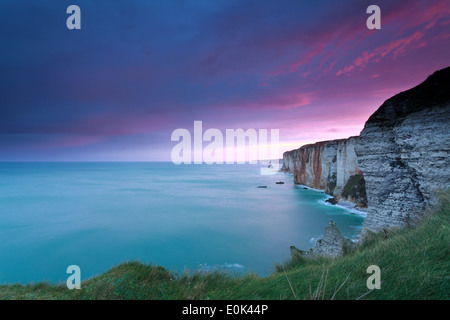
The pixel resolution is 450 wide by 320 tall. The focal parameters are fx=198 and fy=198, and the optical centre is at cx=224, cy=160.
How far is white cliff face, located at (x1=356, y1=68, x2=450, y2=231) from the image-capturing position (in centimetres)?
865

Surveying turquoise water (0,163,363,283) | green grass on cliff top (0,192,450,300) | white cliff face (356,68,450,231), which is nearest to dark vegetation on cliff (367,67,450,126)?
white cliff face (356,68,450,231)

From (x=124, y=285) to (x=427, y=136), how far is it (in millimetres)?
12795

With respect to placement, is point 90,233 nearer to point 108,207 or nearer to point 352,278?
point 108,207

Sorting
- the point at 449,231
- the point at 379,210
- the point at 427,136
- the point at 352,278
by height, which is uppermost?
the point at 427,136

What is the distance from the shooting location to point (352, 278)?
3381mm

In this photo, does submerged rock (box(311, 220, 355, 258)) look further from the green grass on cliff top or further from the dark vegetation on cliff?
the dark vegetation on cliff

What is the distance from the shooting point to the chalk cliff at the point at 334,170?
105ft

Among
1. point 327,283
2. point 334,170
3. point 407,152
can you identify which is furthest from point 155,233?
point 334,170

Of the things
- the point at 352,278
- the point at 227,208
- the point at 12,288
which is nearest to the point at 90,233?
the point at 227,208

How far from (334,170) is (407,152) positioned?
112 feet

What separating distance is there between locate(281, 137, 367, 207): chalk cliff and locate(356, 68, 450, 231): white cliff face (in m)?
21.6

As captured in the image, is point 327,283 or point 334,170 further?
point 334,170

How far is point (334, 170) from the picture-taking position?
41062 mm

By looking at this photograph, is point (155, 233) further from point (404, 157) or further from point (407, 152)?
point (407, 152)
